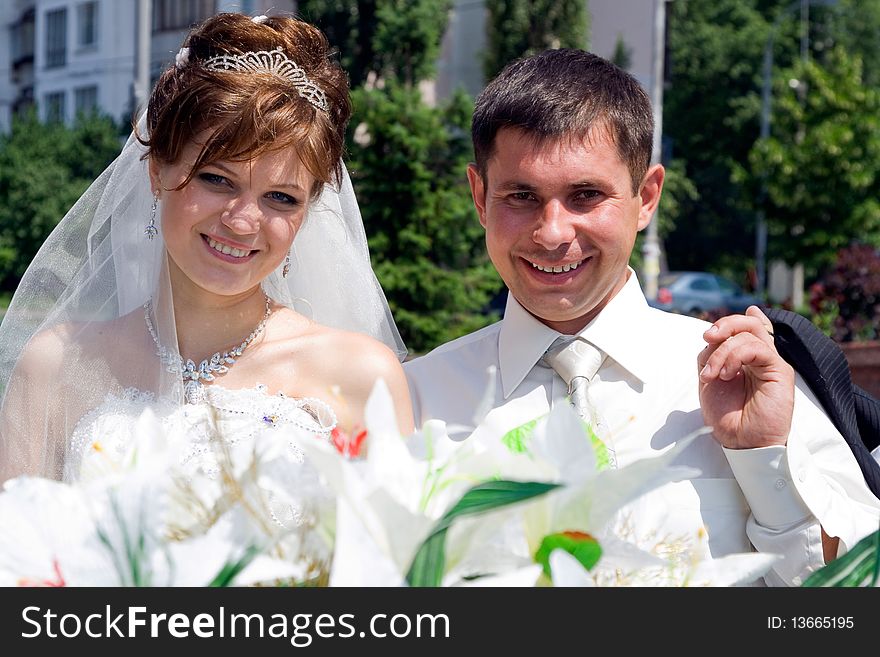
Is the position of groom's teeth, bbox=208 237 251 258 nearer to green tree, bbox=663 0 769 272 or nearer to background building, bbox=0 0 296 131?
background building, bbox=0 0 296 131

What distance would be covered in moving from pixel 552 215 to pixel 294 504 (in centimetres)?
139

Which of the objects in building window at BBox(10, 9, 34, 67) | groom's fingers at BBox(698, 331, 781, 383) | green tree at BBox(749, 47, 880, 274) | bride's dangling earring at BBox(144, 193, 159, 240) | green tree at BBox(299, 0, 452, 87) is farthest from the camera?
building window at BBox(10, 9, 34, 67)

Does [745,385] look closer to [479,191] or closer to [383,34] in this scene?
[479,191]

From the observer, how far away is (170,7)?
102ft

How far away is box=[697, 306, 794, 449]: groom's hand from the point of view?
2184 millimetres

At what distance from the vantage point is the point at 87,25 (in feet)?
112

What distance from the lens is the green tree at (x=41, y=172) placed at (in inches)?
912

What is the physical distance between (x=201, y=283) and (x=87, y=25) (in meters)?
34.4

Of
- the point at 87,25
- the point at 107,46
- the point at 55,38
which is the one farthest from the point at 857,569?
the point at 55,38

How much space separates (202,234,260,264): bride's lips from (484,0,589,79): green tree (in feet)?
54.5

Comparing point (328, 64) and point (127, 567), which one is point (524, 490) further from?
point (328, 64)

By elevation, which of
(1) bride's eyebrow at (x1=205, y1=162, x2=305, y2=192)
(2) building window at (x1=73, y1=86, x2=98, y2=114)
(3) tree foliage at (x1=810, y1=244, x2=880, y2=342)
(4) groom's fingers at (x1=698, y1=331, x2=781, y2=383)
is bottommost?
(4) groom's fingers at (x1=698, y1=331, x2=781, y2=383)

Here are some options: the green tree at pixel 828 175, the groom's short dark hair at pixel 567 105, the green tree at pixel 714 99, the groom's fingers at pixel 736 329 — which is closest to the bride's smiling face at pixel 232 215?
the groom's short dark hair at pixel 567 105

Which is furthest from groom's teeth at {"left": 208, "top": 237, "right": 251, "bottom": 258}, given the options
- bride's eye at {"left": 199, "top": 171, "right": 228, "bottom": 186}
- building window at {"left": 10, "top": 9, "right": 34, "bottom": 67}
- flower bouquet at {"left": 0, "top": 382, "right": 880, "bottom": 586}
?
building window at {"left": 10, "top": 9, "right": 34, "bottom": 67}
